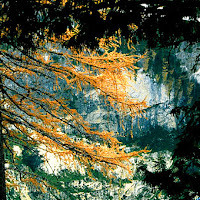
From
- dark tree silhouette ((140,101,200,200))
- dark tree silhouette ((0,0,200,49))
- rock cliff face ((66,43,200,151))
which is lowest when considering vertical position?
dark tree silhouette ((140,101,200,200))

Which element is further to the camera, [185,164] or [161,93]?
[161,93]

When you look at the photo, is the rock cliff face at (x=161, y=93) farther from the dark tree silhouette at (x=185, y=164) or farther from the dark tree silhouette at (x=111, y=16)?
the dark tree silhouette at (x=111, y=16)

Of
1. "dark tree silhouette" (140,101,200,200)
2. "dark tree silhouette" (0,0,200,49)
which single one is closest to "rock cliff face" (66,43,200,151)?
"dark tree silhouette" (140,101,200,200)

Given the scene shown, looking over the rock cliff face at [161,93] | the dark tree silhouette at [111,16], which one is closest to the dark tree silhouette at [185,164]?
the dark tree silhouette at [111,16]

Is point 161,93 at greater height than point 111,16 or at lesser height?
greater

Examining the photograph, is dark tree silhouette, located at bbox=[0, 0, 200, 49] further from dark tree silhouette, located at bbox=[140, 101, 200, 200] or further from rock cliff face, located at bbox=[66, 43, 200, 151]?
rock cliff face, located at bbox=[66, 43, 200, 151]

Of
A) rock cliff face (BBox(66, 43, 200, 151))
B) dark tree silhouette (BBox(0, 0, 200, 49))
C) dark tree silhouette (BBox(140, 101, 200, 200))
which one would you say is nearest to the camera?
dark tree silhouette (BBox(0, 0, 200, 49))

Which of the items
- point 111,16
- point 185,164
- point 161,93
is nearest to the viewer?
point 111,16

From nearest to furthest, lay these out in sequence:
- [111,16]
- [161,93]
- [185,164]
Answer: [111,16]
[185,164]
[161,93]

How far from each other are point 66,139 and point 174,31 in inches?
92.5

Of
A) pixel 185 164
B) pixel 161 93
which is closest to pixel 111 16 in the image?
pixel 185 164

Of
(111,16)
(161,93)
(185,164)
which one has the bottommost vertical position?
(185,164)

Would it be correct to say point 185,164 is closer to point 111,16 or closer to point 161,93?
point 111,16

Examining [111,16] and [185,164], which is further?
[185,164]
